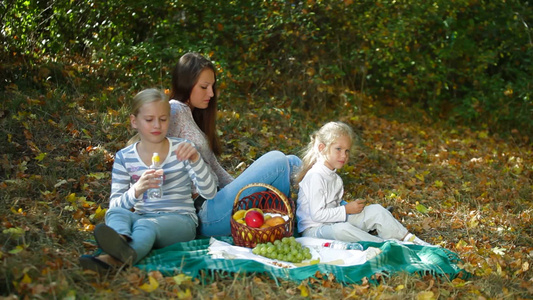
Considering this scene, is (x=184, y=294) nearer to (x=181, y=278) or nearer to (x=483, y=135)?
(x=181, y=278)

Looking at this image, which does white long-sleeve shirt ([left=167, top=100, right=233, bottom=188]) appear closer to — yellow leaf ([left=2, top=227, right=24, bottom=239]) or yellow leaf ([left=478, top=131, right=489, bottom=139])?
yellow leaf ([left=2, top=227, right=24, bottom=239])

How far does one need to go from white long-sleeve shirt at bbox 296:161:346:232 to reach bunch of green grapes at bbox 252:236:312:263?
0.46 metres

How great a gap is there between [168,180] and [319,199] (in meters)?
1.10

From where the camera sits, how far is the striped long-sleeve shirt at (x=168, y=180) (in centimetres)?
343

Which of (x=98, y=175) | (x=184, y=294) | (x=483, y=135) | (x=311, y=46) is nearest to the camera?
(x=184, y=294)

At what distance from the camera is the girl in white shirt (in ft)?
12.5

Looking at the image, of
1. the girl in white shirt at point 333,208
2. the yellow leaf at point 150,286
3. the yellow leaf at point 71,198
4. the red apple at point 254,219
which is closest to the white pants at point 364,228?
the girl in white shirt at point 333,208

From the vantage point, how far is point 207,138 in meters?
3.97

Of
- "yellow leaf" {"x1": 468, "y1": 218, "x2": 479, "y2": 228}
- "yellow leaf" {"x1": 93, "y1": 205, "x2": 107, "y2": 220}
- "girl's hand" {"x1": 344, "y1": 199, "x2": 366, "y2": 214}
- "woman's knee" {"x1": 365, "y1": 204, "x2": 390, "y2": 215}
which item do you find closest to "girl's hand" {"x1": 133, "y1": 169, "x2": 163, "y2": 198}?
"yellow leaf" {"x1": 93, "y1": 205, "x2": 107, "y2": 220}

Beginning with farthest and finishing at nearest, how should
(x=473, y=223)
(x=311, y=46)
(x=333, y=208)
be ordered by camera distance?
(x=311, y=46), (x=473, y=223), (x=333, y=208)

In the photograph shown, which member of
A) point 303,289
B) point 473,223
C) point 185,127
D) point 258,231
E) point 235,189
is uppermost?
point 185,127

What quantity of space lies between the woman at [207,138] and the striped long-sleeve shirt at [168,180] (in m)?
0.18

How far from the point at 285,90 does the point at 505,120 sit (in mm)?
3740

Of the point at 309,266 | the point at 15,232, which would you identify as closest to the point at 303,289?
the point at 309,266
